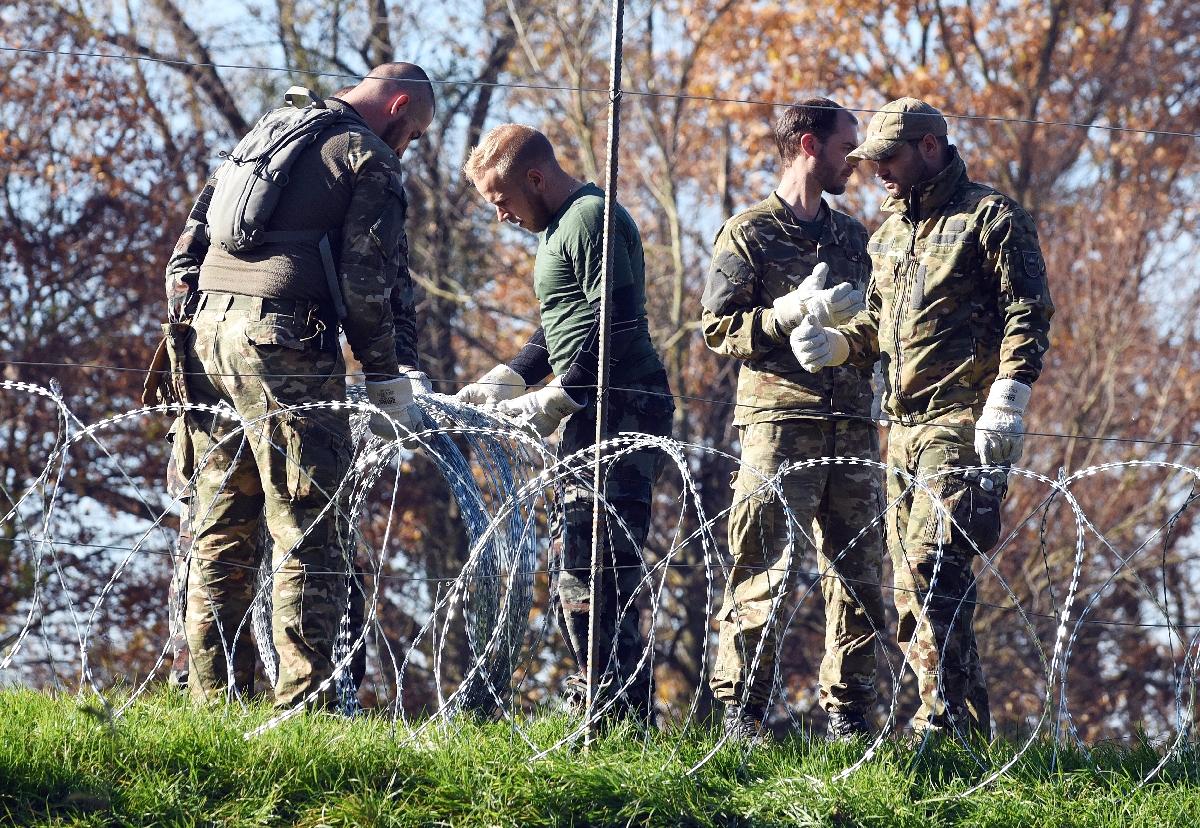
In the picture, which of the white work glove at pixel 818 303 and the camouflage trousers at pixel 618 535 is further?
the camouflage trousers at pixel 618 535

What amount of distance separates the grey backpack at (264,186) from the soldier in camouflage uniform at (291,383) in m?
0.02

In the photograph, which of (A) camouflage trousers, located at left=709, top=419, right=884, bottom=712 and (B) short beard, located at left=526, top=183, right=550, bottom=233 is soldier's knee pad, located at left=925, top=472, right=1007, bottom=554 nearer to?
(A) camouflage trousers, located at left=709, top=419, right=884, bottom=712

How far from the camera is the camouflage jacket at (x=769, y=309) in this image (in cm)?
573

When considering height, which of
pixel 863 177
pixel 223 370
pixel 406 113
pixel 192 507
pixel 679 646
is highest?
pixel 863 177

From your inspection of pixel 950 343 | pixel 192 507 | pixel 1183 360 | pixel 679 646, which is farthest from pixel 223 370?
pixel 1183 360

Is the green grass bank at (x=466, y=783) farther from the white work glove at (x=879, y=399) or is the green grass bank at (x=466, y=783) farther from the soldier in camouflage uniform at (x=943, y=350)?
the white work glove at (x=879, y=399)

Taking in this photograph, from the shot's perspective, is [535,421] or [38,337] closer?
[535,421]

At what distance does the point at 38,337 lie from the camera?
14.0 meters

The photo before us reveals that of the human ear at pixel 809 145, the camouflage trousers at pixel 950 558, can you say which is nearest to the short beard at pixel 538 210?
the human ear at pixel 809 145

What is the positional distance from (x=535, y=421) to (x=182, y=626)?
1.40m

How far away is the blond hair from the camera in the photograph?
583 centimetres

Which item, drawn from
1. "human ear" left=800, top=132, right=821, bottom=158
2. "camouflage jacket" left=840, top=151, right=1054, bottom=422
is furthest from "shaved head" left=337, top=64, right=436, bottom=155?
"camouflage jacket" left=840, top=151, right=1054, bottom=422

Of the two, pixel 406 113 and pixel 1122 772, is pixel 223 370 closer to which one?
pixel 406 113

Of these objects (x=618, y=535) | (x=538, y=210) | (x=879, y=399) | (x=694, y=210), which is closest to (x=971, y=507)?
(x=879, y=399)
